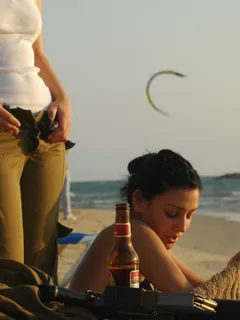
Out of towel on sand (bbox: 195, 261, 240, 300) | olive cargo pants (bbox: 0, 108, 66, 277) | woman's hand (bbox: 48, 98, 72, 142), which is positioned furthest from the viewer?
woman's hand (bbox: 48, 98, 72, 142)

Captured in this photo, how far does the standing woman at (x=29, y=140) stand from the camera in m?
3.03

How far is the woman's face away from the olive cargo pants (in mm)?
430

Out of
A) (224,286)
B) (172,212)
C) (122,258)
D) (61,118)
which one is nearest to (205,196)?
(172,212)

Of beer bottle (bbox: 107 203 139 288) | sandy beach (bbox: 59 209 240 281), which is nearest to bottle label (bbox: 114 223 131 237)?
beer bottle (bbox: 107 203 139 288)

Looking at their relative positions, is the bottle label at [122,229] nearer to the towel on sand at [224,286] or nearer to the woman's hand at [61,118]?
the towel on sand at [224,286]

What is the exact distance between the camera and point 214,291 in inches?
103

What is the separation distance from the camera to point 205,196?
32000 millimetres

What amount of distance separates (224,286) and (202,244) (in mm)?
11354

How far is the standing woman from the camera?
303 centimetres

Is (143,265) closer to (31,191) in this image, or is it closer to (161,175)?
(161,175)

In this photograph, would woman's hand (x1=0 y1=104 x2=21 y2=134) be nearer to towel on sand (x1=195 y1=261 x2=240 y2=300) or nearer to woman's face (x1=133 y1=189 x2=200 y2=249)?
woman's face (x1=133 y1=189 x2=200 y2=249)

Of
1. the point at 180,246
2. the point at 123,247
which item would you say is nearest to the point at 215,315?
the point at 123,247

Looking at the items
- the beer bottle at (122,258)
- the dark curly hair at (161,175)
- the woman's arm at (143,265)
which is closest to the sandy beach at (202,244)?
the dark curly hair at (161,175)

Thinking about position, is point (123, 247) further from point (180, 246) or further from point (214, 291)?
point (180, 246)
